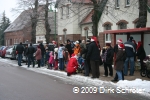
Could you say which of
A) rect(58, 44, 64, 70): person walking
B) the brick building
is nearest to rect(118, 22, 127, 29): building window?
rect(58, 44, 64, 70): person walking

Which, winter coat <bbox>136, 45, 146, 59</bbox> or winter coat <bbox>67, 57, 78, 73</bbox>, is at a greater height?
winter coat <bbox>136, 45, 146, 59</bbox>

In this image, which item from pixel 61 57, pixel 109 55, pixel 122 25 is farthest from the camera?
pixel 122 25

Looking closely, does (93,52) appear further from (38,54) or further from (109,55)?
(38,54)

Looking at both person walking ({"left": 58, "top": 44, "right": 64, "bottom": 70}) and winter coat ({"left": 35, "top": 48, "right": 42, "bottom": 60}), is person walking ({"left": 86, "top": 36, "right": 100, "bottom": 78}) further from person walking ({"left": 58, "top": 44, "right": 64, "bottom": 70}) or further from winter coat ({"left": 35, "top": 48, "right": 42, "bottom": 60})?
winter coat ({"left": 35, "top": 48, "right": 42, "bottom": 60})

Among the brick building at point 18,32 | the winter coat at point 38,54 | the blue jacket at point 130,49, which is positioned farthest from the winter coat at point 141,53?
the brick building at point 18,32

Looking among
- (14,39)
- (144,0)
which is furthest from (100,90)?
(14,39)

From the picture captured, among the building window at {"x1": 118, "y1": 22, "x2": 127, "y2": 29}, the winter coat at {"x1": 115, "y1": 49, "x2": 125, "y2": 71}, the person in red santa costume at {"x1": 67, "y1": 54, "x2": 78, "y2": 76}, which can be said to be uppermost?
the building window at {"x1": 118, "y1": 22, "x2": 127, "y2": 29}

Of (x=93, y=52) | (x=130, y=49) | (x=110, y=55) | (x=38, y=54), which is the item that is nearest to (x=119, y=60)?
(x=110, y=55)

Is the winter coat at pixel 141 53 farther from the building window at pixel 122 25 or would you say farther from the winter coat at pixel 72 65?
the building window at pixel 122 25

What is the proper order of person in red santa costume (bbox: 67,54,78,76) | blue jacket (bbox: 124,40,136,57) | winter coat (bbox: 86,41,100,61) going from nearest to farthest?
1. winter coat (bbox: 86,41,100,61)
2. blue jacket (bbox: 124,40,136,57)
3. person in red santa costume (bbox: 67,54,78,76)

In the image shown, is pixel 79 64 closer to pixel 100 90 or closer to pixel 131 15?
pixel 100 90

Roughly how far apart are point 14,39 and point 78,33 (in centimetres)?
3244

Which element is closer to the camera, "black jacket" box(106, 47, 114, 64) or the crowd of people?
the crowd of people

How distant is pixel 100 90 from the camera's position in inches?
412
